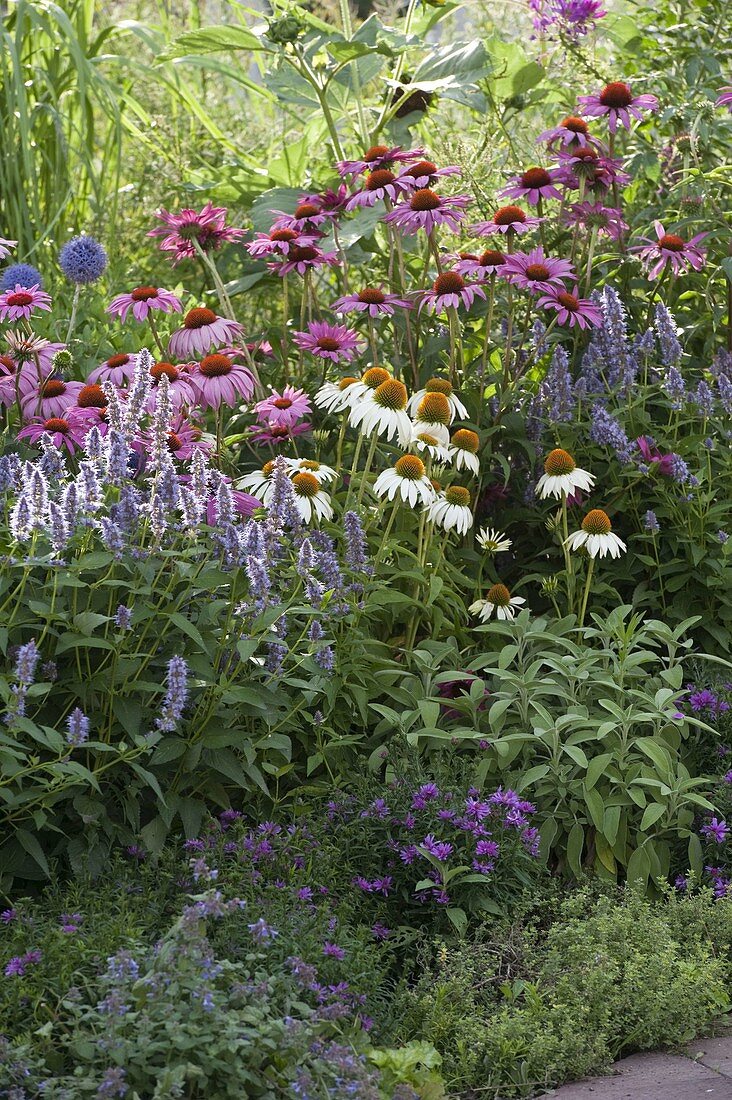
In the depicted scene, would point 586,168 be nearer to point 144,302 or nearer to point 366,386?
point 366,386

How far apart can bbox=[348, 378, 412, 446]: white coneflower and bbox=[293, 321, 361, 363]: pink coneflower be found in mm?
523

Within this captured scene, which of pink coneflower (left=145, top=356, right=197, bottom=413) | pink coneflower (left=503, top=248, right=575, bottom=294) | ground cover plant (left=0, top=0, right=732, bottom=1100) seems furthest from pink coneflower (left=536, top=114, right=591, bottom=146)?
A: pink coneflower (left=145, top=356, right=197, bottom=413)

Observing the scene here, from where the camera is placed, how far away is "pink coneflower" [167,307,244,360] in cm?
338

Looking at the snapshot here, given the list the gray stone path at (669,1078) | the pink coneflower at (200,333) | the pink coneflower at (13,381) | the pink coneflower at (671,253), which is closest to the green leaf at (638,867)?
the gray stone path at (669,1078)

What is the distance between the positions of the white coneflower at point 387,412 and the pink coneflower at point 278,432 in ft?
1.23

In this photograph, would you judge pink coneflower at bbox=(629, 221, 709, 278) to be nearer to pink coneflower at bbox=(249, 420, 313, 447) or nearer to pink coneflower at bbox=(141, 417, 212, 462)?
pink coneflower at bbox=(249, 420, 313, 447)

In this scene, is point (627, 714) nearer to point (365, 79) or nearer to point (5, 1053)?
point (5, 1053)

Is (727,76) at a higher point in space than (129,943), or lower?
higher

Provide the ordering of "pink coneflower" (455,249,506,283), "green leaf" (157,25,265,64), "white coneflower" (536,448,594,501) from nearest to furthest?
"white coneflower" (536,448,594,501) < "pink coneflower" (455,249,506,283) < "green leaf" (157,25,265,64)

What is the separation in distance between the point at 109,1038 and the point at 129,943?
0.89 ft

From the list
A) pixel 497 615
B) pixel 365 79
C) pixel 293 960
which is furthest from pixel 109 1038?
pixel 365 79

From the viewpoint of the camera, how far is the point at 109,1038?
1821 millimetres

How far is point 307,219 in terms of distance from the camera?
3.74m

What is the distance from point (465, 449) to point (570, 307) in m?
0.60
